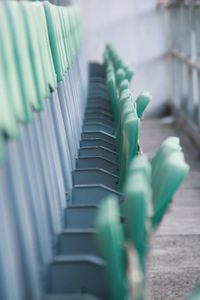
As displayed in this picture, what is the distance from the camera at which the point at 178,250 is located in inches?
206

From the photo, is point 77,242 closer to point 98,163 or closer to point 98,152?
point 98,163

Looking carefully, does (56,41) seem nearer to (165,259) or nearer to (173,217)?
(165,259)

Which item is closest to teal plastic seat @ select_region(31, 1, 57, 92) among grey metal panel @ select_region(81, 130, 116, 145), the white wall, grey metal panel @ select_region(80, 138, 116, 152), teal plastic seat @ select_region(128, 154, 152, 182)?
teal plastic seat @ select_region(128, 154, 152, 182)

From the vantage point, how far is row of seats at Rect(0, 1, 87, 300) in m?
2.09

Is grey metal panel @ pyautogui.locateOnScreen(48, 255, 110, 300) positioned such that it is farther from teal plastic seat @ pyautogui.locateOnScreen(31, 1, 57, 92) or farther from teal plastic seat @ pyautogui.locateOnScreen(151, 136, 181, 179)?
teal plastic seat @ pyautogui.locateOnScreen(31, 1, 57, 92)

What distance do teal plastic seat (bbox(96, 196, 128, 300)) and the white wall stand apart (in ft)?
33.6

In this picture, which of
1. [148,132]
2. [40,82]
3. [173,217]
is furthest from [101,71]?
[40,82]

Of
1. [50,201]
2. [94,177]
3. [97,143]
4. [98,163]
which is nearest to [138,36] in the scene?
[97,143]

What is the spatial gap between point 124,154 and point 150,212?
50.6 inches

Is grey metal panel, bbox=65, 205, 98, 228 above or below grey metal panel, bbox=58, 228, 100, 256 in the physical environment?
below

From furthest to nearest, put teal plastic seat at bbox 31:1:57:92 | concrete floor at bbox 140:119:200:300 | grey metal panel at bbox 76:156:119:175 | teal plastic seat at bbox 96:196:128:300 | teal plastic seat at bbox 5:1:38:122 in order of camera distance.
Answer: concrete floor at bbox 140:119:200:300 < grey metal panel at bbox 76:156:119:175 < teal plastic seat at bbox 31:1:57:92 < teal plastic seat at bbox 5:1:38:122 < teal plastic seat at bbox 96:196:128:300

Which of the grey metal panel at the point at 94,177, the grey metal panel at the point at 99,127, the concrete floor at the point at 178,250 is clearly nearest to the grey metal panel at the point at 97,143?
the grey metal panel at the point at 99,127

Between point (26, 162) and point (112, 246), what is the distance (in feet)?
2.19

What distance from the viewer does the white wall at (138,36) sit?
12.2 meters
